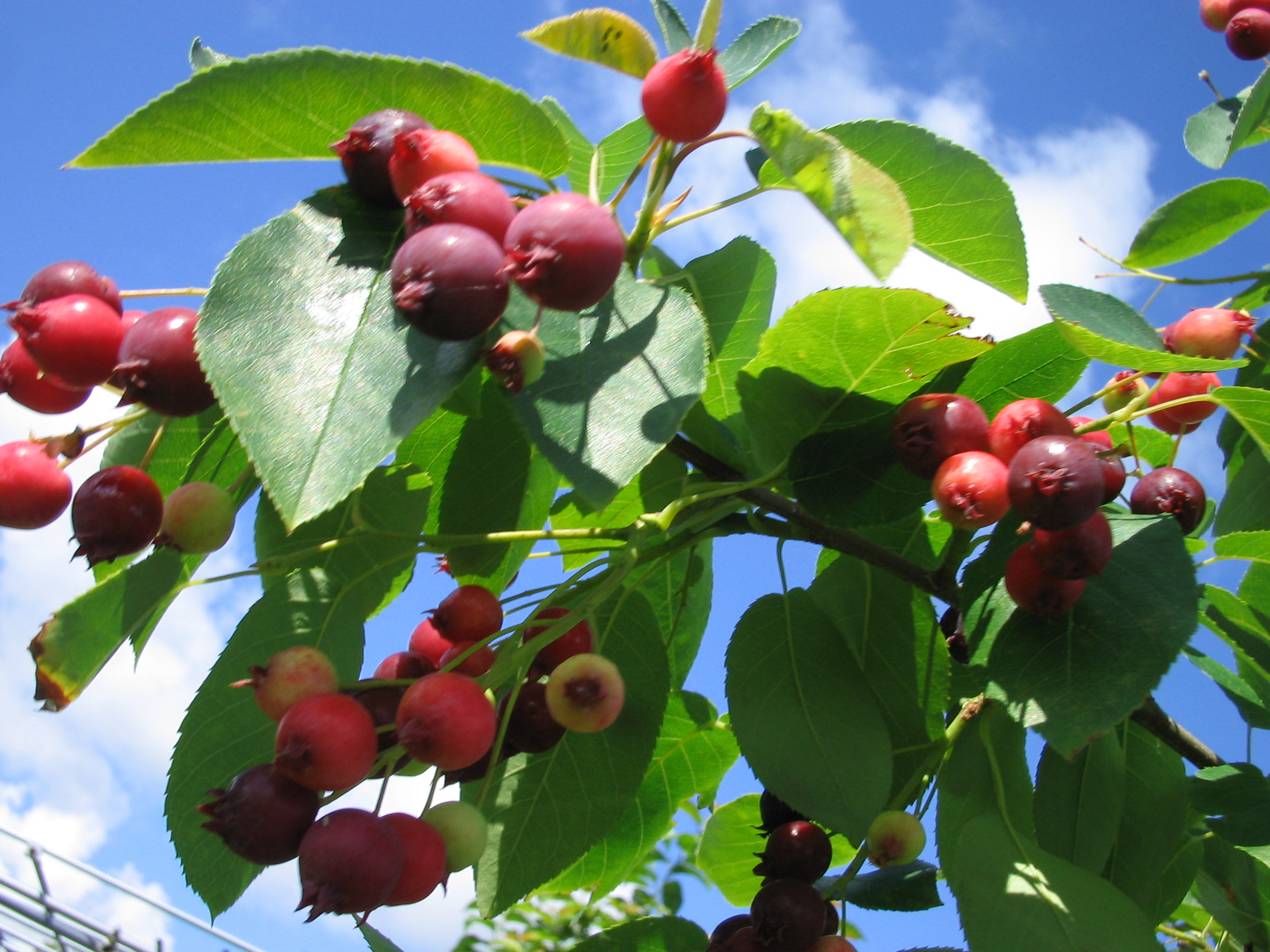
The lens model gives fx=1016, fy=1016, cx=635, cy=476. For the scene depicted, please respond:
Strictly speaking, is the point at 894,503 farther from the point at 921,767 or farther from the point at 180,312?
the point at 180,312

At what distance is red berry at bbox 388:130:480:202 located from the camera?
2.61 feet

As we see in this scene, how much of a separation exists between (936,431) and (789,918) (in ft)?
1.73

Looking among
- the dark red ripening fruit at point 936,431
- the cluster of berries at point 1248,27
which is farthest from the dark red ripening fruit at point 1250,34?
the dark red ripening fruit at point 936,431

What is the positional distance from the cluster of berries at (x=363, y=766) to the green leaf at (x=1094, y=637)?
1.21 ft

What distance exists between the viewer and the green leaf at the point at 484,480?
1.08m

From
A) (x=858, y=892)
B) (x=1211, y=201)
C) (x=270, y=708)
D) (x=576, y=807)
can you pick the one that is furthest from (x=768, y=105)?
(x=1211, y=201)

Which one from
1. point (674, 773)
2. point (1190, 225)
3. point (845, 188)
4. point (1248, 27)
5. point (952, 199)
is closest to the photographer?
point (845, 188)

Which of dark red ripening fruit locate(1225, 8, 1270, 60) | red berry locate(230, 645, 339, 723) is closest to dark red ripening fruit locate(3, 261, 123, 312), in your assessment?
red berry locate(230, 645, 339, 723)

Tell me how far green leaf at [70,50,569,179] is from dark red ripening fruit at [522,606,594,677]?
18.5 inches

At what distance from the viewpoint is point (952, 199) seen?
38.9 inches

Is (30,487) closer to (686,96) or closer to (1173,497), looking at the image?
(686,96)

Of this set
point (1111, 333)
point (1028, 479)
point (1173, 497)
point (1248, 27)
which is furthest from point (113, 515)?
point (1248, 27)

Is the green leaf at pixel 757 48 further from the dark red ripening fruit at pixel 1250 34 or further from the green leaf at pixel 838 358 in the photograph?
the dark red ripening fruit at pixel 1250 34

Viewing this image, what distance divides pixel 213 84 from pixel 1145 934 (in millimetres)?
1126
